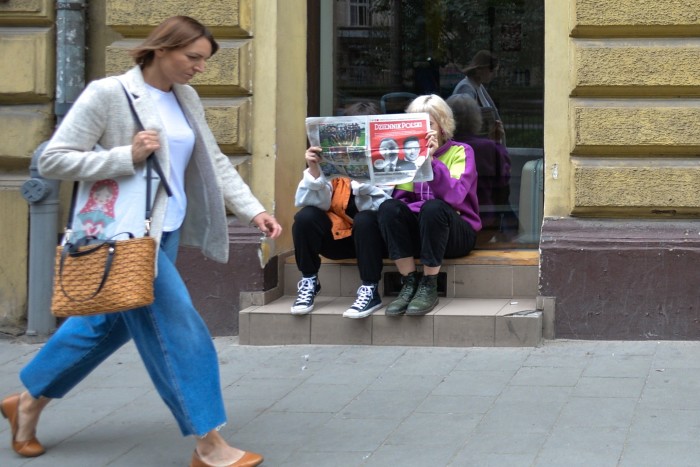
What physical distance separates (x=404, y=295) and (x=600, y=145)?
1.31 metres

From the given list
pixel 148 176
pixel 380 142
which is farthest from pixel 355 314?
pixel 148 176

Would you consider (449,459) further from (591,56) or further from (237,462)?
(591,56)

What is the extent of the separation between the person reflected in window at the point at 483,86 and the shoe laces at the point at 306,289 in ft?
5.19

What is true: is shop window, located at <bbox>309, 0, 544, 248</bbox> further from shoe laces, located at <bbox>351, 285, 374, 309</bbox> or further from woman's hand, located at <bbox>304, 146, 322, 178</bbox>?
woman's hand, located at <bbox>304, 146, 322, 178</bbox>

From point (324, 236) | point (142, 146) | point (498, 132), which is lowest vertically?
point (324, 236)

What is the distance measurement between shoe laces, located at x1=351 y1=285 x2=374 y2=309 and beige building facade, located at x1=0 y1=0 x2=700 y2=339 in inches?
24.0

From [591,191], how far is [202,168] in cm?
258

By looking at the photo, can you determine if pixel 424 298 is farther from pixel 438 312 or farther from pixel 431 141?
pixel 431 141

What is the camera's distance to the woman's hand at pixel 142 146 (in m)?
4.19

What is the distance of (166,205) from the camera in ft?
14.1

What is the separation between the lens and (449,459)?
4430 mm

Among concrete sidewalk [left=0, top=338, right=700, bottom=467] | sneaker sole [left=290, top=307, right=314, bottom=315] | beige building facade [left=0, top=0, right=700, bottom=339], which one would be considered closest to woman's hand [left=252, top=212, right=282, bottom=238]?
concrete sidewalk [left=0, top=338, right=700, bottom=467]

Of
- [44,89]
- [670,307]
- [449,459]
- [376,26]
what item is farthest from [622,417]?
[44,89]

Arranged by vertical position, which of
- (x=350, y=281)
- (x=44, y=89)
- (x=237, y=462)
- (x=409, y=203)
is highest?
(x=44, y=89)
